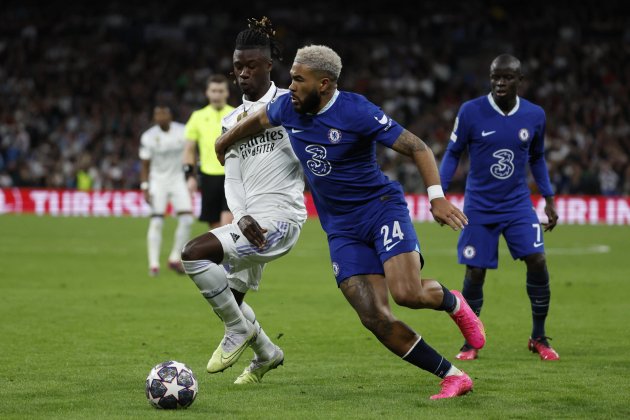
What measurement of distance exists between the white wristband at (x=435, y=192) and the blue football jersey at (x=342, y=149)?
1.26ft

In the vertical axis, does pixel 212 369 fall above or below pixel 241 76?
below

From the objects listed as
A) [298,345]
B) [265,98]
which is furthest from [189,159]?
[265,98]

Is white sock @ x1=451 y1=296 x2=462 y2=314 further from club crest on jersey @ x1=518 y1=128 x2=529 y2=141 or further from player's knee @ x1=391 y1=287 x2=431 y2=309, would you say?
club crest on jersey @ x1=518 y1=128 x2=529 y2=141

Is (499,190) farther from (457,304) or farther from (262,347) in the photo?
(262,347)

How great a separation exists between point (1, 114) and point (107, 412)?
3230cm

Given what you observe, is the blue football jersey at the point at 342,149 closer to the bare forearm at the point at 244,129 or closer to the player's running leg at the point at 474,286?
the bare forearm at the point at 244,129

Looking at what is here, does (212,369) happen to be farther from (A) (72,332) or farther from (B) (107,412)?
(A) (72,332)

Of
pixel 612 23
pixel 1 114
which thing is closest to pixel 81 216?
pixel 1 114

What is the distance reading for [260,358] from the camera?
7.79 m

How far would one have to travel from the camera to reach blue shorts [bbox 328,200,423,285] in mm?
6891

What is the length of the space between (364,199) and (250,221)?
0.83 meters

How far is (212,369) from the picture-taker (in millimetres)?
7457

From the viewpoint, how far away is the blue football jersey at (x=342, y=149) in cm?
679

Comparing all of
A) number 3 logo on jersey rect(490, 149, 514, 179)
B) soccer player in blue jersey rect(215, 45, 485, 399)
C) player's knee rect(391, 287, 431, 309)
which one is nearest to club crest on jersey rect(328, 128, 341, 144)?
soccer player in blue jersey rect(215, 45, 485, 399)
